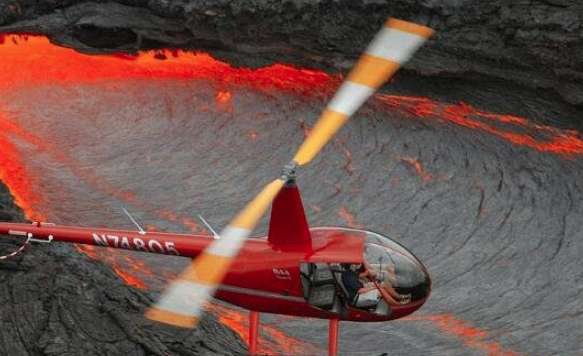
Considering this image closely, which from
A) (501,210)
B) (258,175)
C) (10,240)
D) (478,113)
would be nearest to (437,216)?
(501,210)

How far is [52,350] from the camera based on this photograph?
14.2 m

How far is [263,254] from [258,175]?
12.6 metres

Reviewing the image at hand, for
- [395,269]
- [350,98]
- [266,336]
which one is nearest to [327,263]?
[395,269]

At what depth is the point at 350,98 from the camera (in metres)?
12.7

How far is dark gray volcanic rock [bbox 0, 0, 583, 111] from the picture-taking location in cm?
2216

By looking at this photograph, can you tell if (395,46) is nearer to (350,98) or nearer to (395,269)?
(350,98)

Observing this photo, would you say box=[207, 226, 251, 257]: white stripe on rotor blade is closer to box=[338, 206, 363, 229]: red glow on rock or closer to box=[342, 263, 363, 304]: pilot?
box=[342, 263, 363, 304]: pilot

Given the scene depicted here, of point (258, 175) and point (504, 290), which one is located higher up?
point (258, 175)

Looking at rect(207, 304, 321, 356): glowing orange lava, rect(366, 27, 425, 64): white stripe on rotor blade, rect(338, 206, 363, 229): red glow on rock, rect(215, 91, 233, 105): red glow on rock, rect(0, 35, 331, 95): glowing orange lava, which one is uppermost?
rect(0, 35, 331, 95): glowing orange lava

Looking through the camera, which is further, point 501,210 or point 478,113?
point 478,113

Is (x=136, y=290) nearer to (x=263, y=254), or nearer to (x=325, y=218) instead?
(x=263, y=254)

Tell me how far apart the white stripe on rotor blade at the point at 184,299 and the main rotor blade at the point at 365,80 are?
94.3 inches

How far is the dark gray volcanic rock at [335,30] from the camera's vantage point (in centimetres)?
2216

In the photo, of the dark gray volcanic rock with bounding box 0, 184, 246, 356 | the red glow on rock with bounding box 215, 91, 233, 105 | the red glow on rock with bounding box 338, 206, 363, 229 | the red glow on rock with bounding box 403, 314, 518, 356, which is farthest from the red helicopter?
the red glow on rock with bounding box 215, 91, 233, 105
